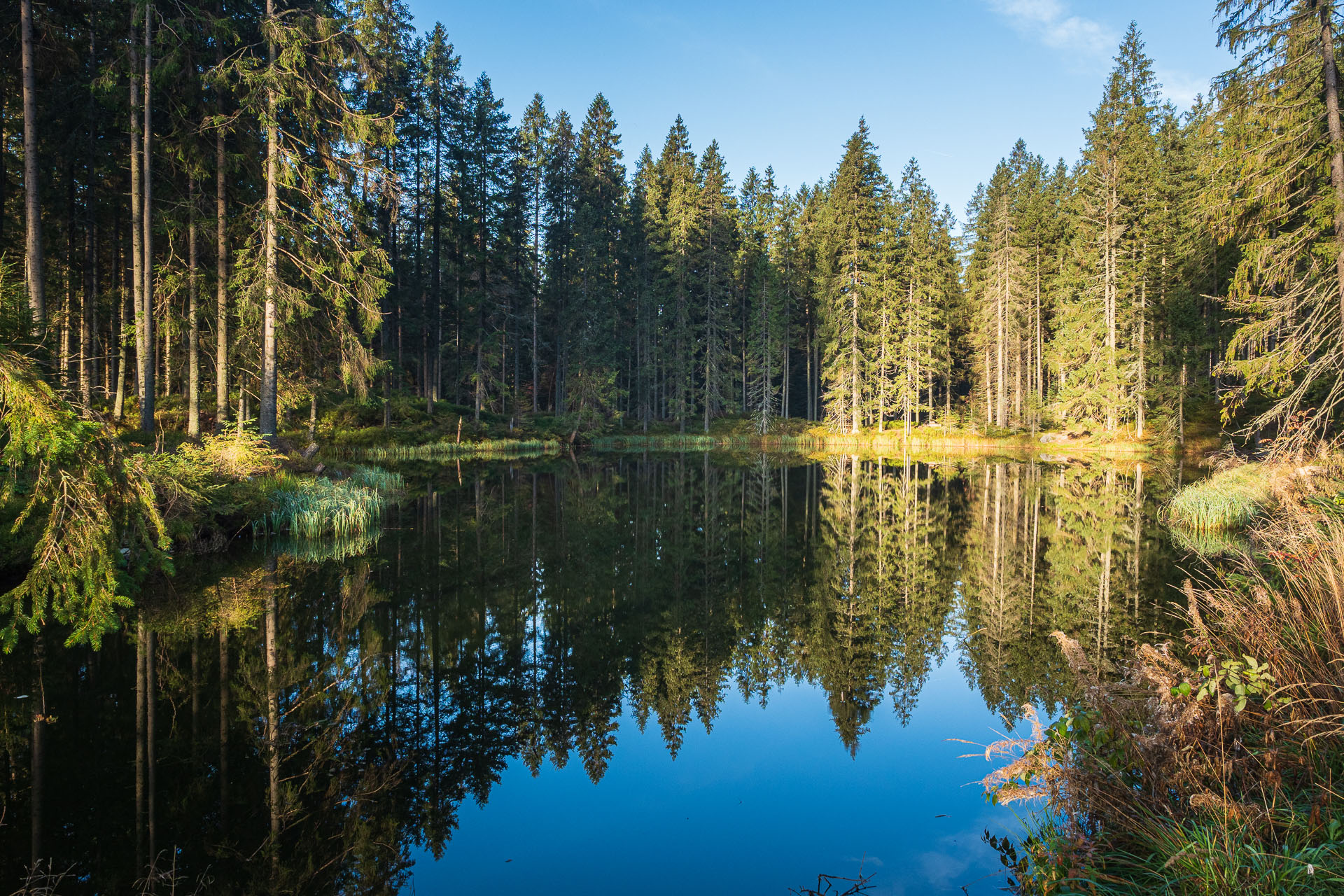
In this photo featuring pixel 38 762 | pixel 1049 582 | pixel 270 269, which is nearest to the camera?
pixel 38 762

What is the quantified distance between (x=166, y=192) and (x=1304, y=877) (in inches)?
1003

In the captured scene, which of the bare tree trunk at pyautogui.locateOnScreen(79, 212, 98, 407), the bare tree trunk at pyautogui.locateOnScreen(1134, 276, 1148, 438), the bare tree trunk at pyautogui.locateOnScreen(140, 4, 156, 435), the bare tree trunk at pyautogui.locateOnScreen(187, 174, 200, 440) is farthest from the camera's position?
the bare tree trunk at pyautogui.locateOnScreen(1134, 276, 1148, 438)

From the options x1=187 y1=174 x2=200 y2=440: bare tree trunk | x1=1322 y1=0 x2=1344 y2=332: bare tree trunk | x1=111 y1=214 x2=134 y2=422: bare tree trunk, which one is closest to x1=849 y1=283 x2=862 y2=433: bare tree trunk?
x1=1322 y1=0 x2=1344 y2=332: bare tree trunk

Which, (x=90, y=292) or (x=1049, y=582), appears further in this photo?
(x=90, y=292)

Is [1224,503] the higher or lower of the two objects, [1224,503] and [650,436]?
the lower

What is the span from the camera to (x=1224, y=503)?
48.5ft

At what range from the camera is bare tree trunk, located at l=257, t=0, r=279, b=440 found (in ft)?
54.3

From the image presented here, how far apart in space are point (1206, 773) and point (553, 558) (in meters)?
11.1

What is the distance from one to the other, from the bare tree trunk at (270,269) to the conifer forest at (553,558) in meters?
0.14

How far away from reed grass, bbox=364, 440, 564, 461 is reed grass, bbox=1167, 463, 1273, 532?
93.1ft

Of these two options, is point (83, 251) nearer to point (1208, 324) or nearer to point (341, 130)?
point (341, 130)

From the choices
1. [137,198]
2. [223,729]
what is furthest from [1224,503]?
[137,198]

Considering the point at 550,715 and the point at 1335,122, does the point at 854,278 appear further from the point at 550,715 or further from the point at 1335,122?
the point at 550,715

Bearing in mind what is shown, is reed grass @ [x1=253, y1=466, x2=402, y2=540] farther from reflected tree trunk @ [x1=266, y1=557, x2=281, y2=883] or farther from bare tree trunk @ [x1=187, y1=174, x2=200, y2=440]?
reflected tree trunk @ [x1=266, y1=557, x2=281, y2=883]
